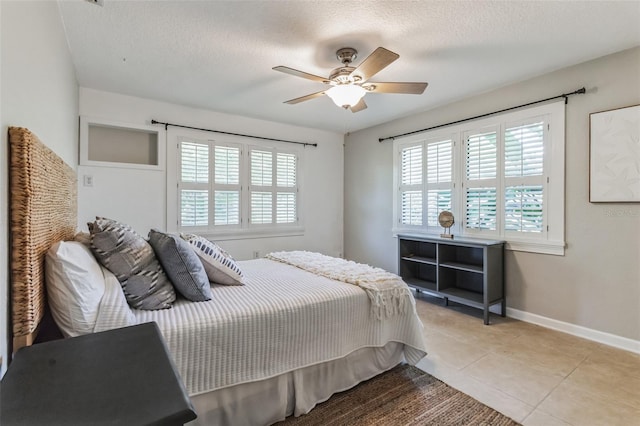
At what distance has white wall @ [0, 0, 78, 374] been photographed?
1068 millimetres

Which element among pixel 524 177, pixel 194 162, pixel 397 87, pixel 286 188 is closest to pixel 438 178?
pixel 524 177

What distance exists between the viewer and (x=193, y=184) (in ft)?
13.6

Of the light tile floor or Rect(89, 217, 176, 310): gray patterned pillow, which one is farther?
the light tile floor

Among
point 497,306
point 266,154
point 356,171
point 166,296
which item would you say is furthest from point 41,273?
point 356,171

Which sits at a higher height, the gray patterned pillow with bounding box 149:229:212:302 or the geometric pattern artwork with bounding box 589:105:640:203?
the geometric pattern artwork with bounding box 589:105:640:203

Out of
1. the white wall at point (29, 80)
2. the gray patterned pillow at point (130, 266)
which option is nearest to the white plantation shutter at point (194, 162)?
the white wall at point (29, 80)

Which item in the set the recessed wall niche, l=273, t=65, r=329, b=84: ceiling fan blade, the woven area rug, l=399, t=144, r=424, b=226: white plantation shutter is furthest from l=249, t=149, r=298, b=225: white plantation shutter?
the woven area rug

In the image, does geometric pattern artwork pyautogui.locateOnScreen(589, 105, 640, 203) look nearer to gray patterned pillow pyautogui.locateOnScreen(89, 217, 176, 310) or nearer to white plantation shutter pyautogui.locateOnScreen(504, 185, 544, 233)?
white plantation shutter pyautogui.locateOnScreen(504, 185, 544, 233)

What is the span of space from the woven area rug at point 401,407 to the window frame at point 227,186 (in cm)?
294

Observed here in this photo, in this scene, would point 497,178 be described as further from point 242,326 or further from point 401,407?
point 242,326

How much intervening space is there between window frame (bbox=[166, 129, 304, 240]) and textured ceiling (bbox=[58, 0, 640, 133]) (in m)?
0.74

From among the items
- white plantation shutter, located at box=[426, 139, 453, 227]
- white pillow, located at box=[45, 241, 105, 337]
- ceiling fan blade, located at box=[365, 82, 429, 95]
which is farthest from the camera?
white plantation shutter, located at box=[426, 139, 453, 227]

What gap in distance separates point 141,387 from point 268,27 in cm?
235

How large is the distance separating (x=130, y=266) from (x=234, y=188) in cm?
285
